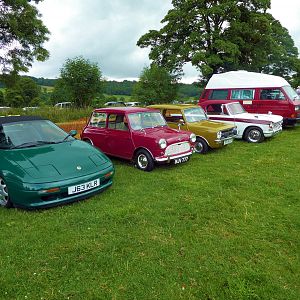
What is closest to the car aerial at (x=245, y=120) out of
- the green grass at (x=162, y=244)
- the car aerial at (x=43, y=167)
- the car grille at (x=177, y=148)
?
the car grille at (x=177, y=148)

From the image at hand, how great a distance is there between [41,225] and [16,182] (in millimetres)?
810

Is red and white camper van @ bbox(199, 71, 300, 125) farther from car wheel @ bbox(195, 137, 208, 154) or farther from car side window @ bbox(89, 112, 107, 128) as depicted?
car side window @ bbox(89, 112, 107, 128)

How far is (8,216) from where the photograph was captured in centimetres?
455

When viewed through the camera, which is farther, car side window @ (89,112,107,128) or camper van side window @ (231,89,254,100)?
camper van side window @ (231,89,254,100)

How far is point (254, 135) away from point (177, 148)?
15.7 ft

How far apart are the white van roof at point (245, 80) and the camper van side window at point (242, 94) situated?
0.24 m

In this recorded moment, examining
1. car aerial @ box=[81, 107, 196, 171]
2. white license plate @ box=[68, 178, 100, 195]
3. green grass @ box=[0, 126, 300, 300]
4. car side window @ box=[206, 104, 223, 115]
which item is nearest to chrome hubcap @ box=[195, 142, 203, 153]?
car aerial @ box=[81, 107, 196, 171]

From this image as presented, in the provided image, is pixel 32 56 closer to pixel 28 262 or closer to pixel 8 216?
pixel 8 216

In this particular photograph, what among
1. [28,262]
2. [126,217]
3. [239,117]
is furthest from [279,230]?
[239,117]

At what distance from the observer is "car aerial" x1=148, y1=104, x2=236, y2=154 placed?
873 centimetres

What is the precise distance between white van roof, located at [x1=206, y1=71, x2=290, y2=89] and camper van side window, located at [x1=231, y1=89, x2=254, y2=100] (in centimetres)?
24

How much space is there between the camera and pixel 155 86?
2525 cm

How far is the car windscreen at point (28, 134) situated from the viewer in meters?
5.35

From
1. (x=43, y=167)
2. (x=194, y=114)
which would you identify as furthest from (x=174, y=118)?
(x=43, y=167)
